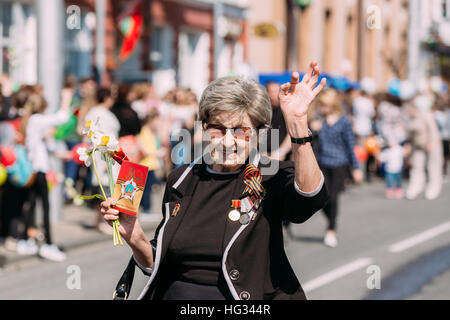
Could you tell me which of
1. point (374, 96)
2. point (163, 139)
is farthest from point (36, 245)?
point (374, 96)

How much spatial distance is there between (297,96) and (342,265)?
5.87 meters

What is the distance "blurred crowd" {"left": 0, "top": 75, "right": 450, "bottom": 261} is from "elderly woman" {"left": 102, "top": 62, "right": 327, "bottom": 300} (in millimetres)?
3082

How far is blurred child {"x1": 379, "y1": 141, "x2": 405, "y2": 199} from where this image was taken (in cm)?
1508

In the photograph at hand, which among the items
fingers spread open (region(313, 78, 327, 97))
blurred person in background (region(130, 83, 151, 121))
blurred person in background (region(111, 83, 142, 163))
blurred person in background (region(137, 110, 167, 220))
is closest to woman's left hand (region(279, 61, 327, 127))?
fingers spread open (region(313, 78, 327, 97))

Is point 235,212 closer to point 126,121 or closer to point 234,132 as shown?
point 234,132

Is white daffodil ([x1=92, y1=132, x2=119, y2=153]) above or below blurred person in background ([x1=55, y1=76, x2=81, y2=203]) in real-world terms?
above

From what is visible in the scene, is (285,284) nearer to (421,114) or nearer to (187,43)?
(421,114)

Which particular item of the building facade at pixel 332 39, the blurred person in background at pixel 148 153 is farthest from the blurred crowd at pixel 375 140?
the building facade at pixel 332 39

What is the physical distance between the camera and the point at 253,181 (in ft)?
Answer: 9.85

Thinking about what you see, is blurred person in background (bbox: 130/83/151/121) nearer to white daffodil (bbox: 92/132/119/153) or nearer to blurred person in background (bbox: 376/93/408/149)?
blurred person in background (bbox: 376/93/408/149)

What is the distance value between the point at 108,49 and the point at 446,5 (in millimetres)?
8628

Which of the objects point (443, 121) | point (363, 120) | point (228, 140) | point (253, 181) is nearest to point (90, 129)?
point (228, 140)

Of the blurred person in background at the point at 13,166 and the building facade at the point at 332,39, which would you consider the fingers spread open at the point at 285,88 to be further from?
the building facade at the point at 332,39

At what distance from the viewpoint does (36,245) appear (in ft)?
30.5
